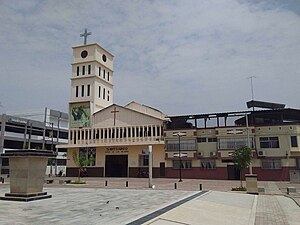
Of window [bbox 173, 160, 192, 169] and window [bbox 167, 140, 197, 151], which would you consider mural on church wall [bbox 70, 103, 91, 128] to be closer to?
window [bbox 167, 140, 197, 151]

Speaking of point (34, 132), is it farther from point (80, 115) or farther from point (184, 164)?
point (184, 164)

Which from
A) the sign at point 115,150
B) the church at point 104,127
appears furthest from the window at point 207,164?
the sign at point 115,150

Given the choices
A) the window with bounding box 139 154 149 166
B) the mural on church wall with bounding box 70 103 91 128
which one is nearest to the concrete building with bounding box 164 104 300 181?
the window with bounding box 139 154 149 166

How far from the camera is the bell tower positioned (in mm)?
55344

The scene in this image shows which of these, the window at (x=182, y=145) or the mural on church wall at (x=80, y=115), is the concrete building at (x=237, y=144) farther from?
the mural on church wall at (x=80, y=115)

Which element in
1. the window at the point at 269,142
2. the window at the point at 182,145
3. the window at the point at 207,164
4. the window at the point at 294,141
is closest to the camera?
the window at the point at 294,141

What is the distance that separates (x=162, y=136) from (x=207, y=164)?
8.59m

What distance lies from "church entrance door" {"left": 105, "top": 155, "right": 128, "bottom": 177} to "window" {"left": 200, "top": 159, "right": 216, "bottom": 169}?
13.5 m

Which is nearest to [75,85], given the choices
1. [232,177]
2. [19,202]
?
[232,177]

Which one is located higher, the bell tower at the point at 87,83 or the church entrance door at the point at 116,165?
the bell tower at the point at 87,83

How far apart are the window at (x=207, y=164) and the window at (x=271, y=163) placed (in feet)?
22.9

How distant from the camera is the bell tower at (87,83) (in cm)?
5534

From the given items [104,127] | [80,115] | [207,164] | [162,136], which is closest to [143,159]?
[162,136]

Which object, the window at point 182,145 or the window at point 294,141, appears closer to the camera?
the window at point 294,141
